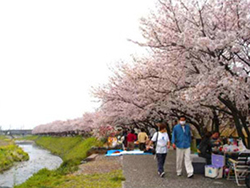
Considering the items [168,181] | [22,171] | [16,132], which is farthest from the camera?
[16,132]

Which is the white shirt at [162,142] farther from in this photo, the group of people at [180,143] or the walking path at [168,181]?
the walking path at [168,181]

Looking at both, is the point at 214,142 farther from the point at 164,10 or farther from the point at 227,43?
the point at 164,10

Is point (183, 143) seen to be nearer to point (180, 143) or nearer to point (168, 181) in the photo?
point (180, 143)

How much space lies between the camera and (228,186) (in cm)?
761

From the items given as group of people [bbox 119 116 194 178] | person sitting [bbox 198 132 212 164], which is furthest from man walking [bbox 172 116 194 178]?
person sitting [bbox 198 132 212 164]

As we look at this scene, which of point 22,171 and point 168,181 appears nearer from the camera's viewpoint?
point 168,181

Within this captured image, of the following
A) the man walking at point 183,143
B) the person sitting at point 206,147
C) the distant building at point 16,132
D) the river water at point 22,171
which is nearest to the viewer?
the man walking at point 183,143

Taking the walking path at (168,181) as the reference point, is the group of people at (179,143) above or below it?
above

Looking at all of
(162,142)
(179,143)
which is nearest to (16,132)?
(162,142)

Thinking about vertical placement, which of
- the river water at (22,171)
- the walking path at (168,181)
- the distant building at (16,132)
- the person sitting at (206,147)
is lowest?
the river water at (22,171)

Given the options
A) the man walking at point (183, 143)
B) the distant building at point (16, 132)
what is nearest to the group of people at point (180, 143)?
the man walking at point (183, 143)

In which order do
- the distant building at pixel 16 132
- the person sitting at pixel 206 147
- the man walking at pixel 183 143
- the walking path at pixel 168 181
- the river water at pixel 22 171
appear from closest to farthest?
the walking path at pixel 168 181, the man walking at pixel 183 143, the person sitting at pixel 206 147, the river water at pixel 22 171, the distant building at pixel 16 132

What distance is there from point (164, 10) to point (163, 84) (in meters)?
3.56

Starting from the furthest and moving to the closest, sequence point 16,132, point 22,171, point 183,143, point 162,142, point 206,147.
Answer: point 16,132 < point 22,171 < point 206,147 < point 162,142 < point 183,143
